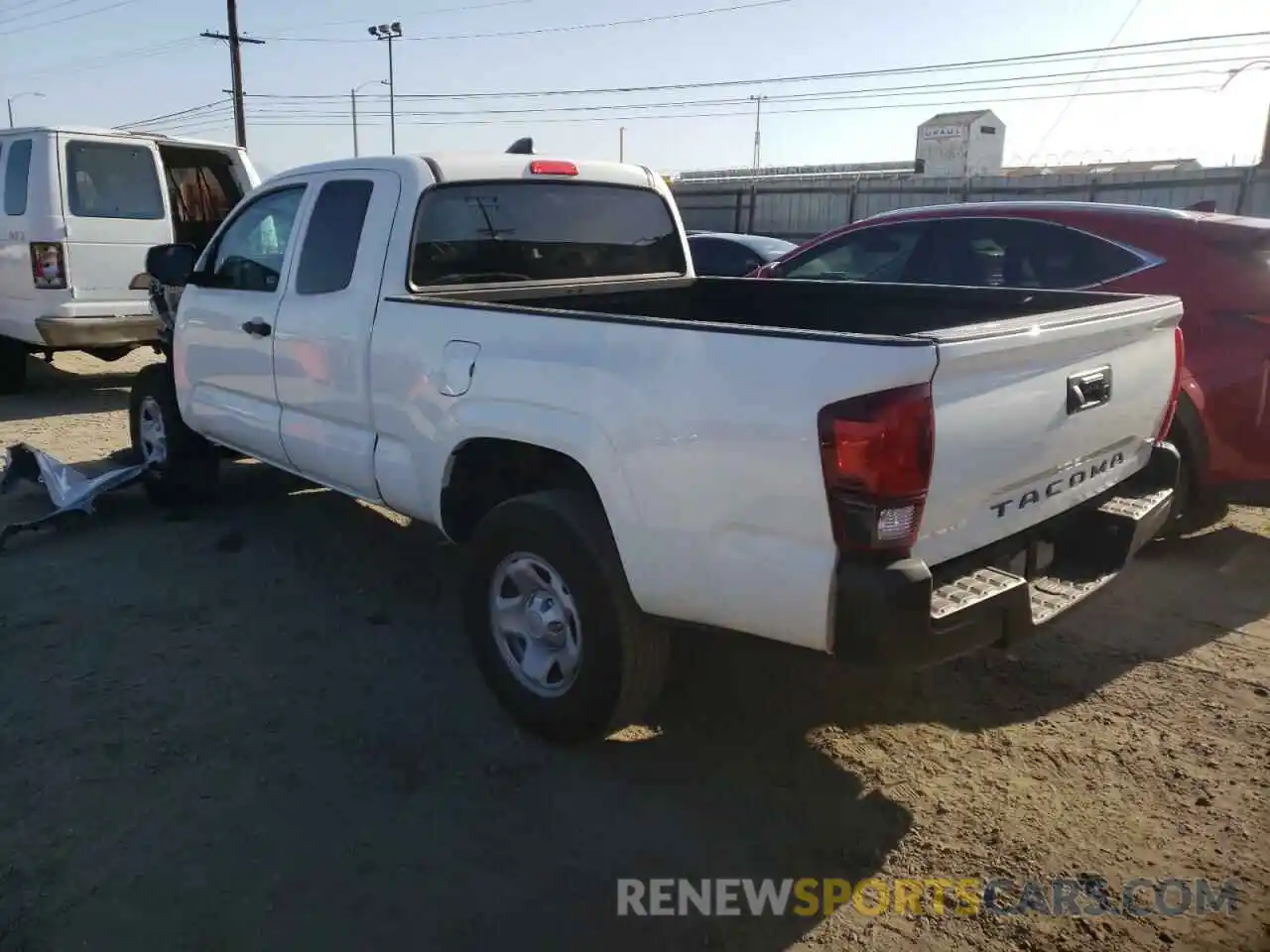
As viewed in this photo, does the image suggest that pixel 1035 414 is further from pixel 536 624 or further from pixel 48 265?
pixel 48 265

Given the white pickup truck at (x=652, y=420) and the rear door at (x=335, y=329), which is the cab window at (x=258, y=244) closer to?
the white pickup truck at (x=652, y=420)

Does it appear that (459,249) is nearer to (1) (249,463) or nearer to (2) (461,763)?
(2) (461,763)

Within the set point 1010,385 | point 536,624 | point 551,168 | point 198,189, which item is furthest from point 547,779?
point 198,189

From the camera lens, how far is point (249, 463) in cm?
734

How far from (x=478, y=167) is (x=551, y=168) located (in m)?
0.40

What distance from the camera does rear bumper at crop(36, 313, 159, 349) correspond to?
8.50m

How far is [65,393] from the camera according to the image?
9969mm

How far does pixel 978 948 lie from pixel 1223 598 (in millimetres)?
2935

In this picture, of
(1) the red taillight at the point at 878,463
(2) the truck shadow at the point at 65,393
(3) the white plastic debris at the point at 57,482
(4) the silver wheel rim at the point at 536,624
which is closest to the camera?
(1) the red taillight at the point at 878,463

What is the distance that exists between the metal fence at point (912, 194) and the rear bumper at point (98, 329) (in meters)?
15.6

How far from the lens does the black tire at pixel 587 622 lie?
307cm

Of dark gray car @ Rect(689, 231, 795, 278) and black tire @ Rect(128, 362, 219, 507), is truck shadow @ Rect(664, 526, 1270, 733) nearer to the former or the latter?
black tire @ Rect(128, 362, 219, 507)

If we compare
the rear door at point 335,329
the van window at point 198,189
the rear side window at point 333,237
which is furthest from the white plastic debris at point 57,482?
the van window at point 198,189

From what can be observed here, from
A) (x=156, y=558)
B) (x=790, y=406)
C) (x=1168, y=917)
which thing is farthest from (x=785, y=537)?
(x=156, y=558)
